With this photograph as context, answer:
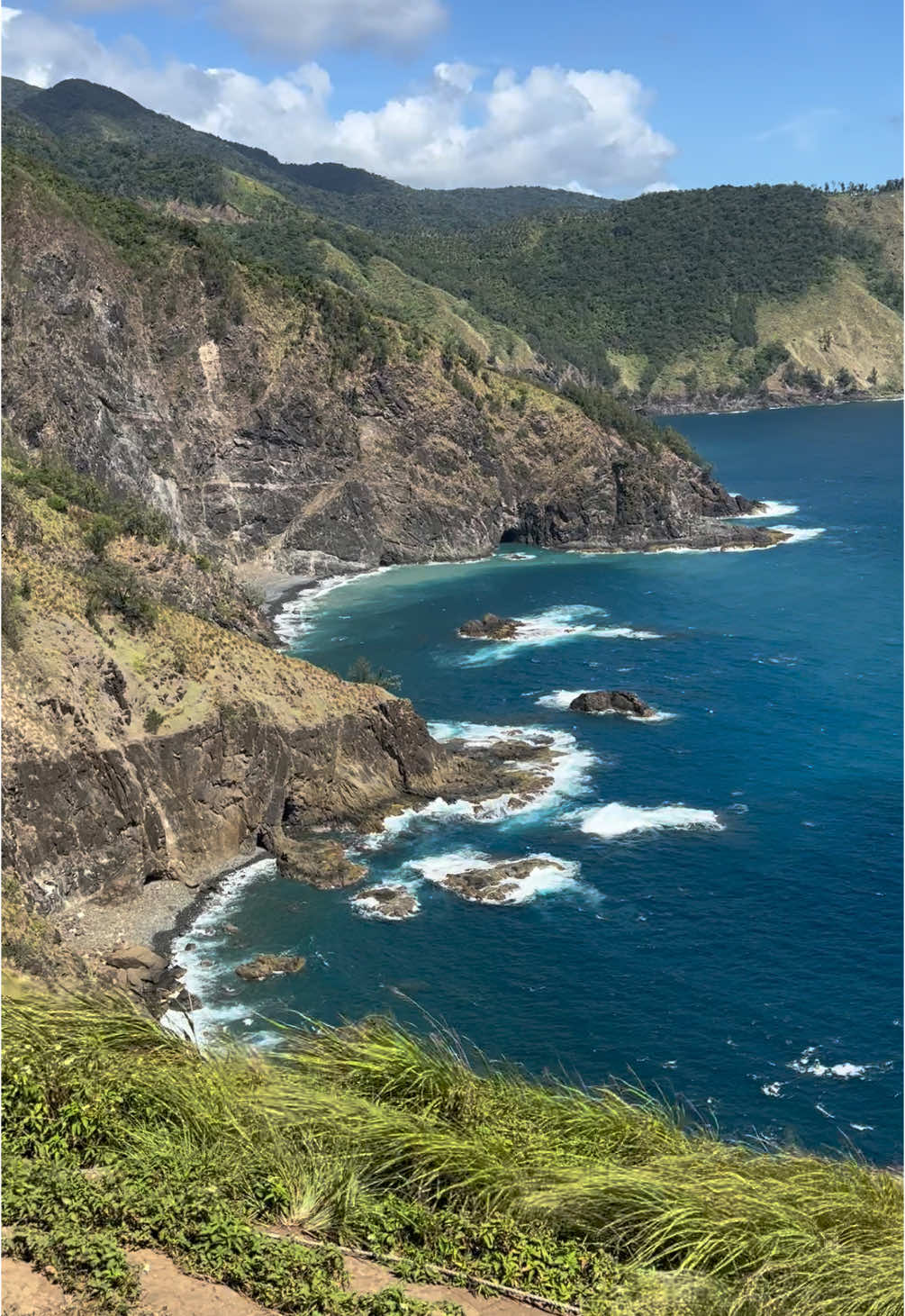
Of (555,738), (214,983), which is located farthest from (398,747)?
(214,983)

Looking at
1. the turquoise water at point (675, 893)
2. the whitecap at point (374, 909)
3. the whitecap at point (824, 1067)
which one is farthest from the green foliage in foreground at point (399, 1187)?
the whitecap at point (374, 909)

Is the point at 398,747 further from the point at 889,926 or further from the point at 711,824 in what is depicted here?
the point at 889,926

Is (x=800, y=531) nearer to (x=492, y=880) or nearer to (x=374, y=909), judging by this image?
(x=492, y=880)

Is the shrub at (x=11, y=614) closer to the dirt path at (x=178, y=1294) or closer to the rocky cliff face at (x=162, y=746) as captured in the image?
the rocky cliff face at (x=162, y=746)

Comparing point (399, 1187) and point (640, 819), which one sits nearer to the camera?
point (399, 1187)

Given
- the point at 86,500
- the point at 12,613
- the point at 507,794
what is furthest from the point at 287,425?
the point at 12,613

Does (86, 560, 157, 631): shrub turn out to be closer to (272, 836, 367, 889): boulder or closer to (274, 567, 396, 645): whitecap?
(272, 836, 367, 889): boulder
